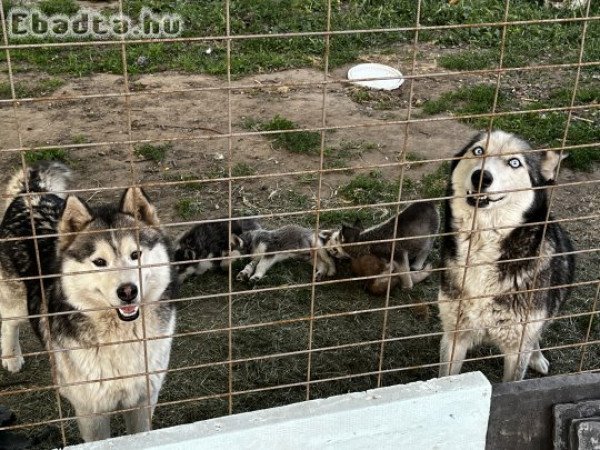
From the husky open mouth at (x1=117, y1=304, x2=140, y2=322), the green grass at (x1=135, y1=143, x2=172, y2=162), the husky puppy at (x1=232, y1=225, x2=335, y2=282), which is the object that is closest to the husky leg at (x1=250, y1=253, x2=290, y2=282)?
the husky puppy at (x1=232, y1=225, x2=335, y2=282)

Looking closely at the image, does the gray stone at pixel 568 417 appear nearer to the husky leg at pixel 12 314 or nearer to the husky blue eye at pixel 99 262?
the husky blue eye at pixel 99 262

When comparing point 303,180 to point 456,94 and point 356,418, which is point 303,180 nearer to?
point 456,94

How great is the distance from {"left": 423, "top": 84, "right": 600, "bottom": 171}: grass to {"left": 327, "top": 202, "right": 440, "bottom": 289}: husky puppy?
2.25m

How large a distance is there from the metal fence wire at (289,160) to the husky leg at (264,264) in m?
0.05

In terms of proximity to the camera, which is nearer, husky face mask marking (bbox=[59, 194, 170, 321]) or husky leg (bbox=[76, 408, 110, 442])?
husky face mask marking (bbox=[59, 194, 170, 321])

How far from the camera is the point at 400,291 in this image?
6.60 m

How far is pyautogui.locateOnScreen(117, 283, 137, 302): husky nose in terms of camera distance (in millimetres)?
3873

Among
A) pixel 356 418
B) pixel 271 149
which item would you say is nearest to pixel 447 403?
pixel 356 418

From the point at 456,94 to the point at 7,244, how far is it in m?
6.65

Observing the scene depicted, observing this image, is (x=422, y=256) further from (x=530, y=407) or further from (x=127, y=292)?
(x=127, y=292)

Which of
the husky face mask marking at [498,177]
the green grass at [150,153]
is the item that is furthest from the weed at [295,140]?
the husky face mask marking at [498,177]

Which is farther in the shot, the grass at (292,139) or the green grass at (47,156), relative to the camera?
the grass at (292,139)

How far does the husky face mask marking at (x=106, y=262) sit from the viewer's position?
3928 millimetres

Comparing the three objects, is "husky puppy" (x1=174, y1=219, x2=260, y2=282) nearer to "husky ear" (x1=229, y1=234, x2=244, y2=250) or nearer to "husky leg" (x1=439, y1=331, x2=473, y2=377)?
"husky ear" (x1=229, y1=234, x2=244, y2=250)
